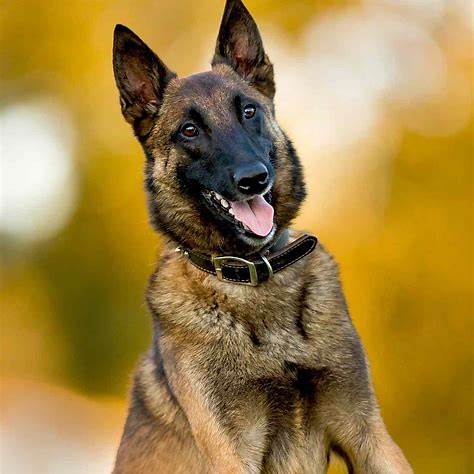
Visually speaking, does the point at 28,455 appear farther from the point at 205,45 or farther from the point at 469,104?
the point at 469,104

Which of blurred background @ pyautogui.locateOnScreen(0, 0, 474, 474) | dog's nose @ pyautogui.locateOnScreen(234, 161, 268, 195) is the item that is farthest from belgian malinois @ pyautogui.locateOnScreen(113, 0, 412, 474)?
blurred background @ pyautogui.locateOnScreen(0, 0, 474, 474)

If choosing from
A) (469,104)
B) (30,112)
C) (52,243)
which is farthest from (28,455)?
(469,104)

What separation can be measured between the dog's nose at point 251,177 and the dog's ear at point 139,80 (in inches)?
28.2

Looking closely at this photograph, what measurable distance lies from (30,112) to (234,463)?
11.2 metres

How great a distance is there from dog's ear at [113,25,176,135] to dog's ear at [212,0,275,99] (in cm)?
30

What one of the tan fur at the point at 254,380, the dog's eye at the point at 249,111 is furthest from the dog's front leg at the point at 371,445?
the dog's eye at the point at 249,111

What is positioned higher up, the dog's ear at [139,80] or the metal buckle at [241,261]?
the dog's ear at [139,80]

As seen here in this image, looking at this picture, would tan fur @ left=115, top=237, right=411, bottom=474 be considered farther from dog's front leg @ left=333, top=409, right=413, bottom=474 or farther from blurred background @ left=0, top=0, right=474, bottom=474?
blurred background @ left=0, top=0, right=474, bottom=474

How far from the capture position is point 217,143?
148 inches

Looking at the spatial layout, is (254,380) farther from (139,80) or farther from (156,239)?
(156,239)

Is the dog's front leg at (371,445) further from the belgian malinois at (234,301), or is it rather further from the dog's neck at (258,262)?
the dog's neck at (258,262)

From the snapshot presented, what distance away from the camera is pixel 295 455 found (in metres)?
3.56

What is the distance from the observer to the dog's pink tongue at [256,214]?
3.67 meters

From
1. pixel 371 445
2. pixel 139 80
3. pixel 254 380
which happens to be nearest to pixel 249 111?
pixel 139 80
